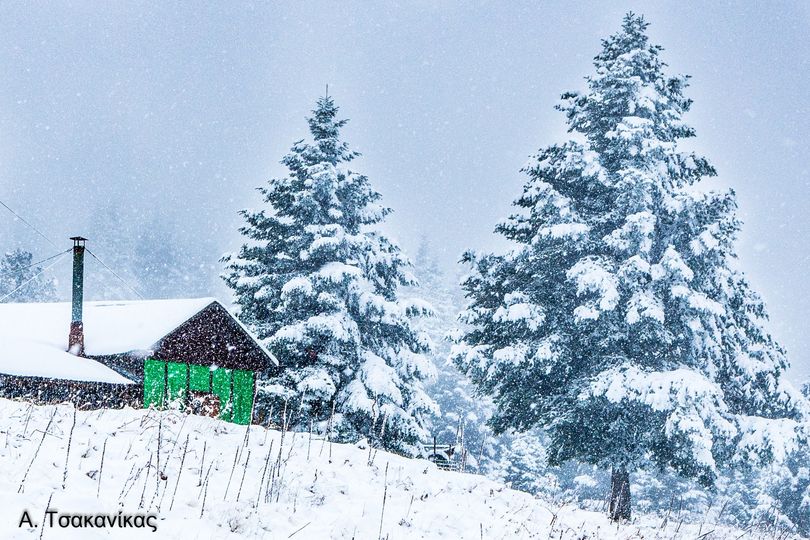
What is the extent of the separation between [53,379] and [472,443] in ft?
108

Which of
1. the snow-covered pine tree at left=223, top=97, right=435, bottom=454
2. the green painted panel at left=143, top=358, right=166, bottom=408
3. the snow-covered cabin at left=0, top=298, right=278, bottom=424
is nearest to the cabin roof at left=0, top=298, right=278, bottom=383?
the snow-covered cabin at left=0, top=298, right=278, bottom=424

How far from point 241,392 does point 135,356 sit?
382 cm

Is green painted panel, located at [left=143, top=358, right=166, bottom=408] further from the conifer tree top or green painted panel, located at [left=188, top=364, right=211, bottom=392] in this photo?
the conifer tree top

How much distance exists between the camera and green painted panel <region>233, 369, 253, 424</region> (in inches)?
808

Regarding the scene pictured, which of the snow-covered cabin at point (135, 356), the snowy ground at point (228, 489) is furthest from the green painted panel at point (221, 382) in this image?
the snowy ground at point (228, 489)

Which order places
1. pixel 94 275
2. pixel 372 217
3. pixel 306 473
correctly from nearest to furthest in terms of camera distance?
pixel 306 473, pixel 372 217, pixel 94 275

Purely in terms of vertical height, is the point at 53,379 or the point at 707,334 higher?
the point at 707,334

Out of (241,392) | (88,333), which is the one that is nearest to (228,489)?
(241,392)

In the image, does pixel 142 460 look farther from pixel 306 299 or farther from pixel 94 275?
pixel 94 275

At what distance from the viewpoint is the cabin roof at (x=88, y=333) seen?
16.7m

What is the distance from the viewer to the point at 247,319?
22359mm

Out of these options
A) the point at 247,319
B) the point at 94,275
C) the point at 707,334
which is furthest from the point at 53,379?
the point at 94,275

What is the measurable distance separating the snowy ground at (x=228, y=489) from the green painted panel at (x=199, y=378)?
1146cm

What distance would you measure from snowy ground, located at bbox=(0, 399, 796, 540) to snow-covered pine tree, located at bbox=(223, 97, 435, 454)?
1064 cm
